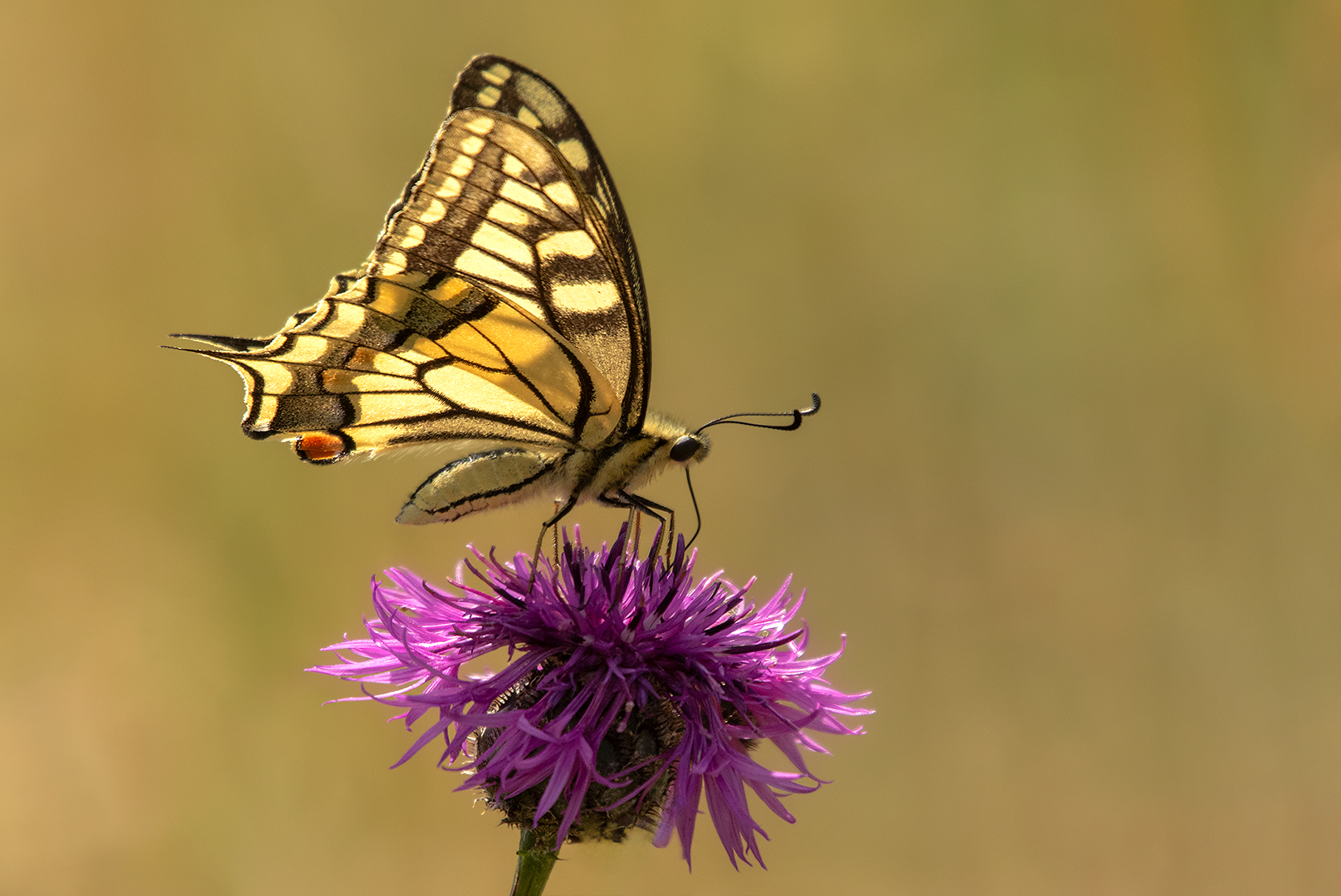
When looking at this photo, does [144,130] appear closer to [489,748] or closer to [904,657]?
[489,748]

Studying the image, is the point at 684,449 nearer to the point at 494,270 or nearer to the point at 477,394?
the point at 477,394

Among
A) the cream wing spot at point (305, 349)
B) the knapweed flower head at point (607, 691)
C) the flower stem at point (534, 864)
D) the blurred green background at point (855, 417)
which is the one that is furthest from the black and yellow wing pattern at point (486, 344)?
the blurred green background at point (855, 417)

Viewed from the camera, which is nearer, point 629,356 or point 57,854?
point 629,356

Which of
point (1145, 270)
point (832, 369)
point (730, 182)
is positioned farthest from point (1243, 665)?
point (730, 182)

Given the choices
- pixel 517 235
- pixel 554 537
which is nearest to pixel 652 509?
pixel 554 537

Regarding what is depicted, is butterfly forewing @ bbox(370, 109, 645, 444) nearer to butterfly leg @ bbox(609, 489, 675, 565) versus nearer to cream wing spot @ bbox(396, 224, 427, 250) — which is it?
cream wing spot @ bbox(396, 224, 427, 250)

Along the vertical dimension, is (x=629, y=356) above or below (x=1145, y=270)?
below

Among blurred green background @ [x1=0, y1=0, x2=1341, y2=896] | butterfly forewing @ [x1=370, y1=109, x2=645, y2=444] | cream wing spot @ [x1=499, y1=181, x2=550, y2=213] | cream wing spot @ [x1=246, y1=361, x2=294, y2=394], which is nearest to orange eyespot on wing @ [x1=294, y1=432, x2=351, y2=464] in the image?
cream wing spot @ [x1=246, y1=361, x2=294, y2=394]
